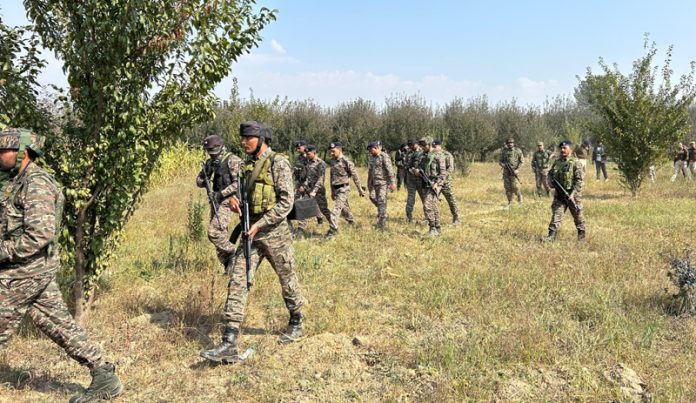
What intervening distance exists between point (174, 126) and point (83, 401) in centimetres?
237

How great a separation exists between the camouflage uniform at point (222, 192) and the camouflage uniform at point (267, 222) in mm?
1250

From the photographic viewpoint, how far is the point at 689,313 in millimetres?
4426

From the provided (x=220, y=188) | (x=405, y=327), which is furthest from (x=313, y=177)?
(x=405, y=327)

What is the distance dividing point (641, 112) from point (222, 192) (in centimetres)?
1182

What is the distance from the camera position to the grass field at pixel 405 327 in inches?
133

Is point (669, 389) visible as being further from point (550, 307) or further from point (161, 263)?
point (161, 263)

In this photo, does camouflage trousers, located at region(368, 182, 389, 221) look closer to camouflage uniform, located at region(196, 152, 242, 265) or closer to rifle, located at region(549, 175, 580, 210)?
rifle, located at region(549, 175, 580, 210)

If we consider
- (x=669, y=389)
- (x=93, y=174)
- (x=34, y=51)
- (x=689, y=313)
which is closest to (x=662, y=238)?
(x=689, y=313)

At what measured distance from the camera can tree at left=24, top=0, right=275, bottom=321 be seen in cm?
372

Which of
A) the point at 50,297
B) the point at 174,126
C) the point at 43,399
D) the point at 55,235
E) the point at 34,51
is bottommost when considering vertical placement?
the point at 43,399

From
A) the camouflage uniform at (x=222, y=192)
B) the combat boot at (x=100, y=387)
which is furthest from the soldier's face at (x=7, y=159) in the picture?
the camouflage uniform at (x=222, y=192)

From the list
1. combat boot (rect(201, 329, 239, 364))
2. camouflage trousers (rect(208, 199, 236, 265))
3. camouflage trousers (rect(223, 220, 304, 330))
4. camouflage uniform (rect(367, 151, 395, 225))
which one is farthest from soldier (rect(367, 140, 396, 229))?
combat boot (rect(201, 329, 239, 364))

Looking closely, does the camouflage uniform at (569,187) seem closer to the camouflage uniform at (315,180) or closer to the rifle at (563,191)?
the rifle at (563,191)

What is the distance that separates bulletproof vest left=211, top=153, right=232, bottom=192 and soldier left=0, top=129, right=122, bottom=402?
2.82 meters
